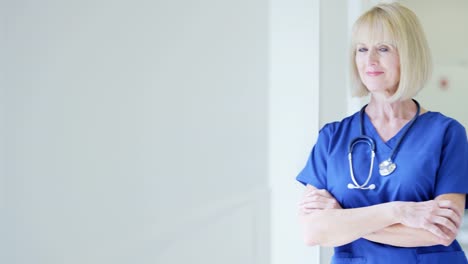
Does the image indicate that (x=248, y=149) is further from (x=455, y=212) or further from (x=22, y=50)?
(x=22, y=50)

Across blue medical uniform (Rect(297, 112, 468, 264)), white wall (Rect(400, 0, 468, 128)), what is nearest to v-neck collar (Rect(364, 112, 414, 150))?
blue medical uniform (Rect(297, 112, 468, 264))

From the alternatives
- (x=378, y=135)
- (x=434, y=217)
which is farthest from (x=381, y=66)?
(x=434, y=217)

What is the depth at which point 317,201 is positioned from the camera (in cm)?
142

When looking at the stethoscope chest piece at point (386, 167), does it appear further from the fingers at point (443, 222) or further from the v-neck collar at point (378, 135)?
the fingers at point (443, 222)

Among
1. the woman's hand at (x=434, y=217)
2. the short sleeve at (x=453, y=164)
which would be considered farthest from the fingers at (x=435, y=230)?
the short sleeve at (x=453, y=164)

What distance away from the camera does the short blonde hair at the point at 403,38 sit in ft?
4.61

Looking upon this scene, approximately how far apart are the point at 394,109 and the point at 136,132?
672 millimetres

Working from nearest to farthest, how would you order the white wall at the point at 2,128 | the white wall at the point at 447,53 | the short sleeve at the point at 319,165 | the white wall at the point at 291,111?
1. the white wall at the point at 2,128
2. the short sleeve at the point at 319,165
3. the white wall at the point at 291,111
4. the white wall at the point at 447,53

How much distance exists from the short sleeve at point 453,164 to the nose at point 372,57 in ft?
0.79

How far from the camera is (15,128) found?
1.19 metres

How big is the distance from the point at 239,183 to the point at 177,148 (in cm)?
34

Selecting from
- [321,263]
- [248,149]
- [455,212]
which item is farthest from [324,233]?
[248,149]

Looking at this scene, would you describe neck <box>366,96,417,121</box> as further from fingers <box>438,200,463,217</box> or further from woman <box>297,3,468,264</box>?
fingers <box>438,200,463,217</box>

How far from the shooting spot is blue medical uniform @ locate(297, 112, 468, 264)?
1357 millimetres
